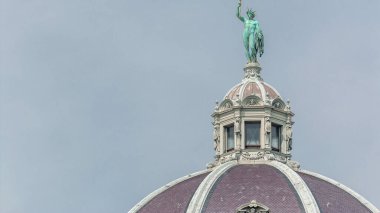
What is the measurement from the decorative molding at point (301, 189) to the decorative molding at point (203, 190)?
4.76 m

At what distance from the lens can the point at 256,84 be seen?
17562 cm

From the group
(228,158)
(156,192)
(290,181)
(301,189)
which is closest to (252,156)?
(228,158)

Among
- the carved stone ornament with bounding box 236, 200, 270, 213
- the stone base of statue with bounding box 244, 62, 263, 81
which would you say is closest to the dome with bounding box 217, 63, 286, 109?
the stone base of statue with bounding box 244, 62, 263, 81

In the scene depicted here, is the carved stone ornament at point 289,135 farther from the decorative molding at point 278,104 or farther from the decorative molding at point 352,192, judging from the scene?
the decorative molding at point 352,192

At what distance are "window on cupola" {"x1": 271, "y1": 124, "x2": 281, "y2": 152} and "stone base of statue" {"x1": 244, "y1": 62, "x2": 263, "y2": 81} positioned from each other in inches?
194

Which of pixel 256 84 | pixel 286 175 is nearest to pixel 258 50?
pixel 256 84

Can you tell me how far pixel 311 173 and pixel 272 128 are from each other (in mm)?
6885

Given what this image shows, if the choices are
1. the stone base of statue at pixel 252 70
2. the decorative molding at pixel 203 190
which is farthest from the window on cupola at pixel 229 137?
the decorative molding at pixel 203 190

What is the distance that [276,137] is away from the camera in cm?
17475

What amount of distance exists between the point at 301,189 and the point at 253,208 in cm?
509

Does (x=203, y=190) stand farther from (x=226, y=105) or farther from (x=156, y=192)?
(x=226, y=105)

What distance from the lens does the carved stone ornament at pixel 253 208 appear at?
525ft

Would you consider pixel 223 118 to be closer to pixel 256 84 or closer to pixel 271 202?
pixel 256 84

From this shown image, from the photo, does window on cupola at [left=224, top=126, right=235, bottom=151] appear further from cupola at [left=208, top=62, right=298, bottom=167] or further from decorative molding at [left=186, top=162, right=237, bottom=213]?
decorative molding at [left=186, top=162, right=237, bottom=213]
